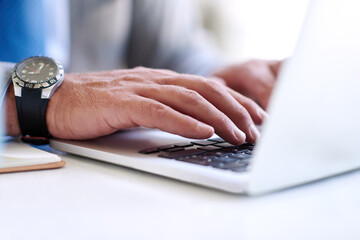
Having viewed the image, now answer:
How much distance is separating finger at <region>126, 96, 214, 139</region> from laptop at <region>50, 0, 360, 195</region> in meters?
0.05

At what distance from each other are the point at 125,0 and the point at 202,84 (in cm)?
129

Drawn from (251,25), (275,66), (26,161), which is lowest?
(26,161)

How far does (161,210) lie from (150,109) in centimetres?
20

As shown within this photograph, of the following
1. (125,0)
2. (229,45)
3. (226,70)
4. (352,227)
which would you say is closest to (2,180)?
(352,227)

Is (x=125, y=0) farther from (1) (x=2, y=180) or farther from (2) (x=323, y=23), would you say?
(2) (x=323, y=23)

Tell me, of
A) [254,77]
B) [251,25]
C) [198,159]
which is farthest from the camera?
[251,25]

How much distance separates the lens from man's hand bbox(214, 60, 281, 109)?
0.97 m

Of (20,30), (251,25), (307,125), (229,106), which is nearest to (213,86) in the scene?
(229,106)

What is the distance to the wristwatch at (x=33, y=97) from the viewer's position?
60cm

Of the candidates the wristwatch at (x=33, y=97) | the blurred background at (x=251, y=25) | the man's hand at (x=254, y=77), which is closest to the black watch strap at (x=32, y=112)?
the wristwatch at (x=33, y=97)

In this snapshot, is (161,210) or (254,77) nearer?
(161,210)

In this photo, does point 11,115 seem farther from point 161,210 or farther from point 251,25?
point 251,25

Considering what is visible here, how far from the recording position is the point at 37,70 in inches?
24.9

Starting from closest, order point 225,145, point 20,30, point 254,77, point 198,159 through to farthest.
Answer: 1. point 198,159
2. point 225,145
3. point 20,30
4. point 254,77
